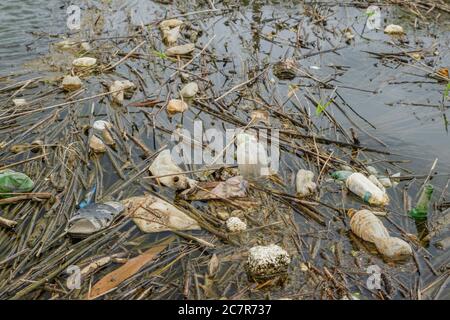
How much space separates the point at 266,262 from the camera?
254 centimetres

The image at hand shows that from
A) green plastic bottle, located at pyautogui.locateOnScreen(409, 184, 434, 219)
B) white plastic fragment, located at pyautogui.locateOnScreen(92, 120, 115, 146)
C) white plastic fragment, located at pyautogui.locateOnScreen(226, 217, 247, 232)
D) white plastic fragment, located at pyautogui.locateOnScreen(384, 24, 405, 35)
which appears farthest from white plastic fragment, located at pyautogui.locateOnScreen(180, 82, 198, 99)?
white plastic fragment, located at pyautogui.locateOnScreen(384, 24, 405, 35)

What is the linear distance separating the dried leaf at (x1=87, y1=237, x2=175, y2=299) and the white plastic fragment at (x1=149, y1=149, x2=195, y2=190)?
0.54 meters

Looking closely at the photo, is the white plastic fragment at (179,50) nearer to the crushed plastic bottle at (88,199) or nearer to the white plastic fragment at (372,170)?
the crushed plastic bottle at (88,199)

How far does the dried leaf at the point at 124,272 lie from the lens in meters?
2.44

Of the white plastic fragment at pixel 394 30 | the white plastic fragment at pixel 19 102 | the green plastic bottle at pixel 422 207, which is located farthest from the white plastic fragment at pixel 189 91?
the white plastic fragment at pixel 394 30

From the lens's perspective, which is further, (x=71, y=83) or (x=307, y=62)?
(x=307, y=62)

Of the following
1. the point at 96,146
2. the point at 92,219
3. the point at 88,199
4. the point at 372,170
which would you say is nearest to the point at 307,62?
the point at 372,170

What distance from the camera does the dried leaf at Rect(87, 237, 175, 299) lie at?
244cm

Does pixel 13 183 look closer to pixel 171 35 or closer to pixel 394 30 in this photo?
pixel 171 35

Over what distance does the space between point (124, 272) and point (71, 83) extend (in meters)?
2.50

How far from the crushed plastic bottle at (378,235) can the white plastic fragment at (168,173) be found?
3.83 feet

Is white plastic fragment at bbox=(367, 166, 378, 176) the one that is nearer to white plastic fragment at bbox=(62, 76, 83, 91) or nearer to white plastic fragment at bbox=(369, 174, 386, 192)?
white plastic fragment at bbox=(369, 174, 386, 192)
